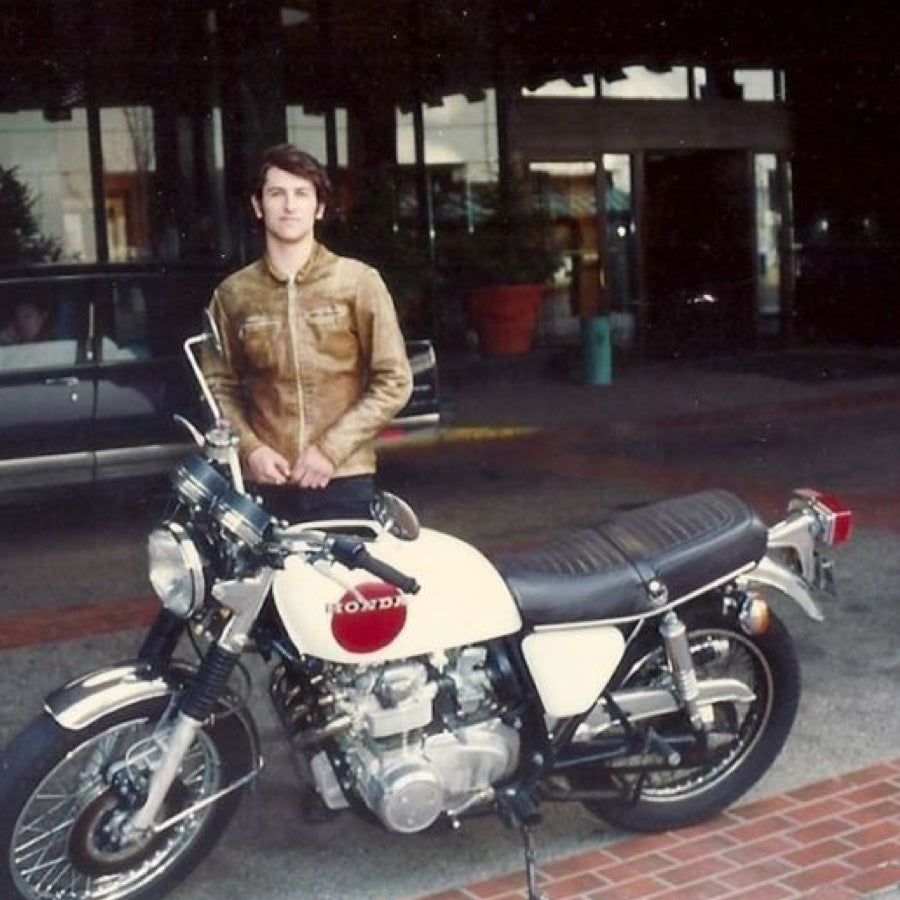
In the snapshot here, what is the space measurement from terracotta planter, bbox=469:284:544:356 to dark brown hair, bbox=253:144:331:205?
14.2 m

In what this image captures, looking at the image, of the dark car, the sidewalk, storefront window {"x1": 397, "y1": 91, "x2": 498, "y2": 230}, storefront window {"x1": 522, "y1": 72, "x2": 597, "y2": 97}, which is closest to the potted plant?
storefront window {"x1": 397, "y1": 91, "x2": 498, "y2": 230}

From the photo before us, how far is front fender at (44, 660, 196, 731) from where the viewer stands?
162 inches

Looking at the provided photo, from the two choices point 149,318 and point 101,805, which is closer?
point 101,805

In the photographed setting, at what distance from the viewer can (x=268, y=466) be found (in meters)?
4.60

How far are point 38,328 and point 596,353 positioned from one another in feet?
29.5

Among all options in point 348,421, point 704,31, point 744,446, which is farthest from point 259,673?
point 704,31

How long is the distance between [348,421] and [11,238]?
13807mm

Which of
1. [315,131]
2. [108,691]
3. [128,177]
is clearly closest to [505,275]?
[315,131]

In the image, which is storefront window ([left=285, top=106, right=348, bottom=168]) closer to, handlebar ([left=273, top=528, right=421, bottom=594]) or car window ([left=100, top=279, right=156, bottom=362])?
car window ([left=100, top=279, right=156, bottom=362])

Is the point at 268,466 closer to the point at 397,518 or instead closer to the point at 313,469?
the point at 313,469

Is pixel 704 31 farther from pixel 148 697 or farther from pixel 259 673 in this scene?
pixel 148 697

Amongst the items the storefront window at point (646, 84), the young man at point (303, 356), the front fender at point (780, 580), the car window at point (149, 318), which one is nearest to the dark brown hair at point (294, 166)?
the young man at point (303, 356)

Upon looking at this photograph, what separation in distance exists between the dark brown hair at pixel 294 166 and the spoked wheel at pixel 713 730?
1.51 meters

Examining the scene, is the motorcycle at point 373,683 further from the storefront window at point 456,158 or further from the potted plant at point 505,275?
the storefront window at point 456,158
